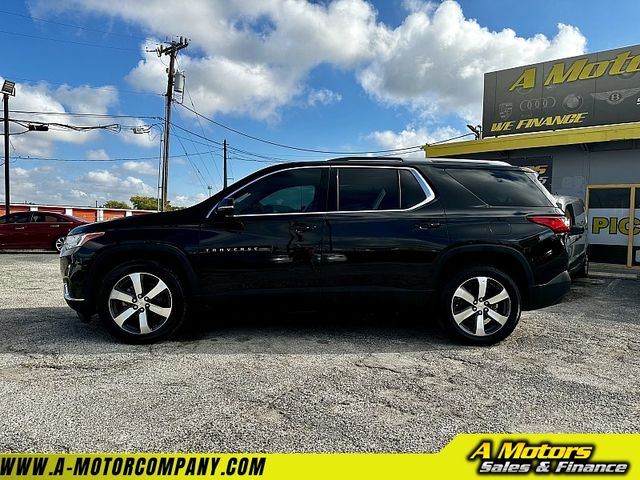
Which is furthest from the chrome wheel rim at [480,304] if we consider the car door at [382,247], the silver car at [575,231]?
the silver car at [575,231]

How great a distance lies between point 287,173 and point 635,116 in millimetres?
12065

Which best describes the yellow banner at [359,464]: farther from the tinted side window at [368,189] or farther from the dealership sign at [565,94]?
the dealership sign at [565,94]

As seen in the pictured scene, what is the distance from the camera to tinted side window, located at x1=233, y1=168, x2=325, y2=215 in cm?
397

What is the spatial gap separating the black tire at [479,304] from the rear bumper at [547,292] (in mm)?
155

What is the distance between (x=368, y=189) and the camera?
158 inches

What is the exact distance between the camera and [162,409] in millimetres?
2633

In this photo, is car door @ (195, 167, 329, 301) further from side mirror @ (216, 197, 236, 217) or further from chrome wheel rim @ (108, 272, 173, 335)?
chrome wheel rim @ (108, 272, 173, 335)

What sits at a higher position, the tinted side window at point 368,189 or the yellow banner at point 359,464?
the tinted side window at point 368,189

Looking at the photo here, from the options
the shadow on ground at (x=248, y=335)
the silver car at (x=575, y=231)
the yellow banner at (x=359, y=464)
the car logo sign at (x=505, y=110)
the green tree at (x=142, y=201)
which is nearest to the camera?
the yellow banner at (x=359, y=464)

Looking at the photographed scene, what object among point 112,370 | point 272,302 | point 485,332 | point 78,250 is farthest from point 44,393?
point 485,332

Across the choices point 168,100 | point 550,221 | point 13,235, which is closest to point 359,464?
point 550,221

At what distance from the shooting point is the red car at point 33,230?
44.5 feet

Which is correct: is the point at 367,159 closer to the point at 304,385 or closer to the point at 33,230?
the point at 304,385

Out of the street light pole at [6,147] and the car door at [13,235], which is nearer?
the car door at [13,235]
